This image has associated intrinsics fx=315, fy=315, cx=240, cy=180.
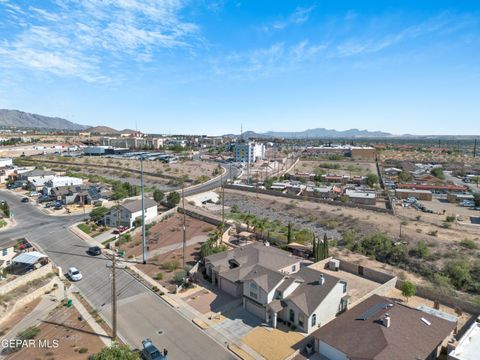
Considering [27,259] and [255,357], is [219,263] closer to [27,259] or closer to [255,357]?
[255,357]

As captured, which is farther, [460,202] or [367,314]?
[460,202]

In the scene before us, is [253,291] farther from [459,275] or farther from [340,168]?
[340,168]

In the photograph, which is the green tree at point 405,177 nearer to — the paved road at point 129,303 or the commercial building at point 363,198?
the commercial building at point 363,198

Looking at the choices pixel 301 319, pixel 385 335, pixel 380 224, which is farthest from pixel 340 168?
pixel 385 335

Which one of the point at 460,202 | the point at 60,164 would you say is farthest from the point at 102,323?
the point at 60,164

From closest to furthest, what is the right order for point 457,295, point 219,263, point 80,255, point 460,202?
point 457,295 < point 219,263 < point 80,255 < point 460,202

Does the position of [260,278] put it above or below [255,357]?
above

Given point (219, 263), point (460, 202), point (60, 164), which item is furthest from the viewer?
point (60, 164)
